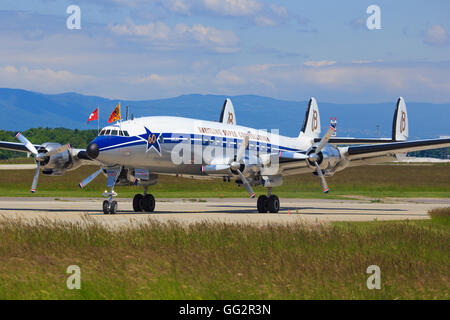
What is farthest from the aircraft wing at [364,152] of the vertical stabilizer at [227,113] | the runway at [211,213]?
the vertical stabilizer at [227,113]

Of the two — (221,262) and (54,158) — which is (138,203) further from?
(221,262)

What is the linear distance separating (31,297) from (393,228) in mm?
16151

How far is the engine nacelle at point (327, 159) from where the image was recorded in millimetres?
36009

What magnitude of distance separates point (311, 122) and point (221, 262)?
31.3m

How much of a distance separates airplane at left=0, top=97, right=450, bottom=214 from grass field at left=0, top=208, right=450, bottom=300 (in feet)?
28.9

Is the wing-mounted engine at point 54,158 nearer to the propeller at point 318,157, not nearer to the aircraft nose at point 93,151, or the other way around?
the aircraft nose at point 93,151

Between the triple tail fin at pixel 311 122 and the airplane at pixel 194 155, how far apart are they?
309 inches

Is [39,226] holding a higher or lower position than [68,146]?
lower

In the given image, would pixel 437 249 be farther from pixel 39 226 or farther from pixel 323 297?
pixel 39 226

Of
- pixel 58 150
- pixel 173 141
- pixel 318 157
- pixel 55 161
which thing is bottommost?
pixel 318 157

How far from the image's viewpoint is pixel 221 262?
57.0ft

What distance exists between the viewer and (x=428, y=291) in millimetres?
14516

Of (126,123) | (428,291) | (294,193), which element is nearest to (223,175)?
(126,123)

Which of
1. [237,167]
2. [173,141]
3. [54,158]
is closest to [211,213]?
[237,167]
